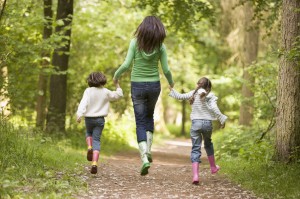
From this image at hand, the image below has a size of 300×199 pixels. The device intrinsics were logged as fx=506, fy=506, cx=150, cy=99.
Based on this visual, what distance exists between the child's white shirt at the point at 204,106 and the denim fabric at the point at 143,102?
379 mm

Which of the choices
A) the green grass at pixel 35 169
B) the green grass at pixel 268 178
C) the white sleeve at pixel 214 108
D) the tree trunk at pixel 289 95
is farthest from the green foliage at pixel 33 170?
the tree trunk at pixel 289 95

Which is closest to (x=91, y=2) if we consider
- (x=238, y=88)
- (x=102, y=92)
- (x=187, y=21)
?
(x=187, y=21)

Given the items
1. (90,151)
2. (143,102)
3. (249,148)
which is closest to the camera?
(143,102)

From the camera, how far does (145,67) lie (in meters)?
7.56

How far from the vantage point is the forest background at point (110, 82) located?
26.2ft

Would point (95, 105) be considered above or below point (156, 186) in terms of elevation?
above

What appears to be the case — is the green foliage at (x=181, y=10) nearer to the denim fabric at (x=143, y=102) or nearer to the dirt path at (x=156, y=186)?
the dirt path at (x=156, y=186)

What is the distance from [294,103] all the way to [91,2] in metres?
11.8

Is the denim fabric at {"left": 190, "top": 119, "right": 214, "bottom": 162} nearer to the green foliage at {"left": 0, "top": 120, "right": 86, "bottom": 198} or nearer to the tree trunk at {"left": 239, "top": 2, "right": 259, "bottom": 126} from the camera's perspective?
the green foliage at {"left": 0, "top": 120, "right": 86, "bottom": 198}

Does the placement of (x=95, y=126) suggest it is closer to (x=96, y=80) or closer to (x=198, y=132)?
(x=96, y=80)

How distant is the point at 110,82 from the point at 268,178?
1262 centimetres

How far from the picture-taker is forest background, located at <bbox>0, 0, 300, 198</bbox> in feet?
26.2

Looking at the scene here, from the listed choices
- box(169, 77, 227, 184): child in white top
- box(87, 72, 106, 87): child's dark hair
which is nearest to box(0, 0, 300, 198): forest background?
box(169, 77, 227, 184): child in white top

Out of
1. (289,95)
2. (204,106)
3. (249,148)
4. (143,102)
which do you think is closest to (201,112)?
(204,106)
